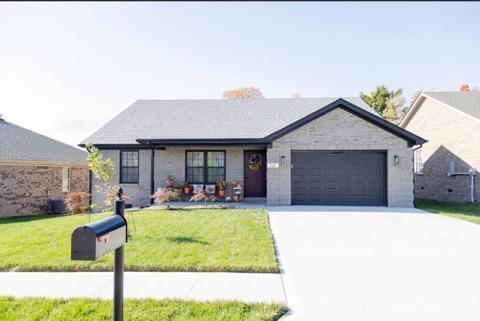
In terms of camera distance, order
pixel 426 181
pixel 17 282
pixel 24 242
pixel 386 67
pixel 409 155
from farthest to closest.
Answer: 1. pixel 426 181
2. pixel 386 67
3. pixel 409 155
4. pixel 24 242
5. pixel 17 282

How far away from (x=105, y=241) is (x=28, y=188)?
17.1 meters

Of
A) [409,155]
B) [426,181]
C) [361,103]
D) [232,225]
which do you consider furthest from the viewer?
[426,181]

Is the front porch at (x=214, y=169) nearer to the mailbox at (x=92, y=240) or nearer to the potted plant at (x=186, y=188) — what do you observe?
the potted plant at (x=186, y=188)

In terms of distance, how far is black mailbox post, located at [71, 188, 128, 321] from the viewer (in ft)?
7.98

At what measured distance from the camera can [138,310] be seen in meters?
3.66

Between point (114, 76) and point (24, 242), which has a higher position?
point (114, 76)

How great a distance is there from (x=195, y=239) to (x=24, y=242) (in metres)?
4.15

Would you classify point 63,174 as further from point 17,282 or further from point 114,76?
point 17,282

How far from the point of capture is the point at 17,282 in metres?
4.64

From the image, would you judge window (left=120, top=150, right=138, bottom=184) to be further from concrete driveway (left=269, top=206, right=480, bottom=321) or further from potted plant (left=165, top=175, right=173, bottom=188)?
concrete driveway (left=269, top=206, right=480, bottom=321)

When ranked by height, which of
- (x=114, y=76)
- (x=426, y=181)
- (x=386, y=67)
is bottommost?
(x=426, y=181)

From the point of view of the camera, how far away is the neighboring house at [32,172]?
15.2 metres

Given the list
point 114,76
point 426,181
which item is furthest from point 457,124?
point 114,76

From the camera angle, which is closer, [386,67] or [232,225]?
[232,225]
